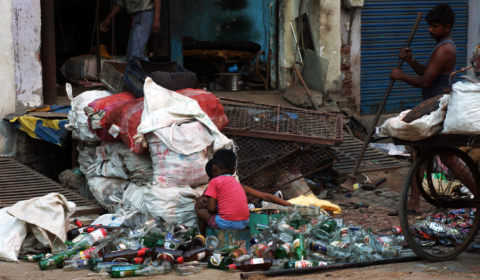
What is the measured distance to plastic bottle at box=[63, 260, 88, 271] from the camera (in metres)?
3.63

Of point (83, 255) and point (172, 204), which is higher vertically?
point (172, 204)

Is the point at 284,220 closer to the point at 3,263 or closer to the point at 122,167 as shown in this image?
the point at 122,167

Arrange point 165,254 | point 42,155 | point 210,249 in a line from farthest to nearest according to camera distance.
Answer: point 42,155
point 210,249
point 165,254

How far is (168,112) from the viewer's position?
4.66m

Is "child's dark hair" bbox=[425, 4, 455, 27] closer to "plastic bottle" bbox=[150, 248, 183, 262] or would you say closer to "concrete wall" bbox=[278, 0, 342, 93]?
"plastic bottle" bbox=[150, 248, 183, 262]

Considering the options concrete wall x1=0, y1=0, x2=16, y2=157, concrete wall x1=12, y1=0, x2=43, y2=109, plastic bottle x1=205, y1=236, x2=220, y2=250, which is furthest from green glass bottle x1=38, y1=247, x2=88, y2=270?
concrete wall x1=12, y1=0, x2=43, y2=109

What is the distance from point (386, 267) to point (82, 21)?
933 centimetres

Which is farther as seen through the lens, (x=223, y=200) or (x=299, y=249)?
(x=223, y=200)

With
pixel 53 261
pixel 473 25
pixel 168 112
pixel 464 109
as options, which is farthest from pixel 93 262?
pixel 473 25

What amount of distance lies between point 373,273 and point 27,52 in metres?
5.02

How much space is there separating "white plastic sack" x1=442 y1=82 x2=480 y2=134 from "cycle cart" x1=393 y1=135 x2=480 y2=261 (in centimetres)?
11

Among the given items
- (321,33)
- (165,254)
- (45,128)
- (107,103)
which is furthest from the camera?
(321,33)

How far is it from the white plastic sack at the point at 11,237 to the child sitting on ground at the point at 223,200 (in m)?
1.33

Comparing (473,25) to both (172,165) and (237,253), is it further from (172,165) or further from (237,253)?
(237,253)
